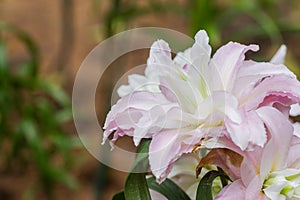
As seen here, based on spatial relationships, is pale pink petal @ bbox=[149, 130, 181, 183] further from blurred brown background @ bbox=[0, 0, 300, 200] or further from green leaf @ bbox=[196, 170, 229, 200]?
blurred brown background @ bbox=[0, 0, 300, 200]

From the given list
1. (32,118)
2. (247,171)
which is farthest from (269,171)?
(32,118)

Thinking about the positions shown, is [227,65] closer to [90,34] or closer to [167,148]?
[167,148]

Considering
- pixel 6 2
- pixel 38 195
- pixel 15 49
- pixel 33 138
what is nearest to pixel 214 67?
pixel 33 138

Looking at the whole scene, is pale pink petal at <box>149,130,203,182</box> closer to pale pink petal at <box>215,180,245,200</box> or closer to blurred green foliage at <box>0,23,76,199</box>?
pale pink petal at <box>215,180,245,200</box>

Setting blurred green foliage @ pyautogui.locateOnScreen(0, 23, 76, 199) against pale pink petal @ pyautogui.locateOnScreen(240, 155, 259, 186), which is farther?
blurred green foliage @ pyautogui.locateOnScreen(0, 23, 76, 199)

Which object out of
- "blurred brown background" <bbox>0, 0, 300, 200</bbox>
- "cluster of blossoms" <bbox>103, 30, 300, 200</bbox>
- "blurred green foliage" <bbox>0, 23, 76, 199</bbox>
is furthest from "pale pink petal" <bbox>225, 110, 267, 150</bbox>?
"blurred green foliage" <bbox>0, 23, 76, 199</bbox>

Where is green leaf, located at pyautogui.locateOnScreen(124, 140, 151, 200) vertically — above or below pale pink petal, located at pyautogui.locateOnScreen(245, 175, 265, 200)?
above

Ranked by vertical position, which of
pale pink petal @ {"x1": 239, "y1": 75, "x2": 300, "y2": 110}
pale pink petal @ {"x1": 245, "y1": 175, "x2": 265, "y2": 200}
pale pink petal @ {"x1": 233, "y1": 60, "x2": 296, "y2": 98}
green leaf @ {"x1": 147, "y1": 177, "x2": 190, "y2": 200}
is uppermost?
pale pink petal @ {"x1": 233, "y1": 60, "x2": 296, "y2": 98}

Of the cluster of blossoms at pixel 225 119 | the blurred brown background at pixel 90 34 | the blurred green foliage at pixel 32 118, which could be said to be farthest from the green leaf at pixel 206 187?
the blurred green foliage at pixel 32 118

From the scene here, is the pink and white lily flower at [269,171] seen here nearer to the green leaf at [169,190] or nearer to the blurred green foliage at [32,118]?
the green leaf at [169,190]
